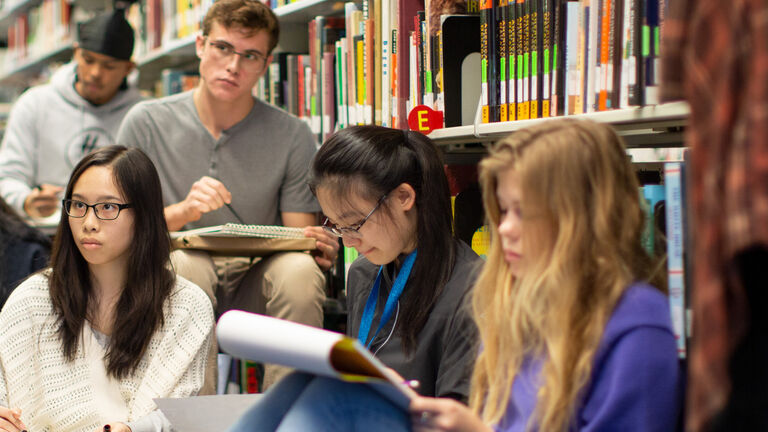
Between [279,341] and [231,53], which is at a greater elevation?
[231,53]

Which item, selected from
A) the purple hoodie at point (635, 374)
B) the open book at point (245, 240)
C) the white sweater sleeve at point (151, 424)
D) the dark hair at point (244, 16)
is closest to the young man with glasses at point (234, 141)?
the dark hair at point (244, 16)

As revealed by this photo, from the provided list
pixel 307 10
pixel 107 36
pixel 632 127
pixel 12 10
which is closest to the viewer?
pixel 632 127

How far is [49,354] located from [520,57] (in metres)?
1.17

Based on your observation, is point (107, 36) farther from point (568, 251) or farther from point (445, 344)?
point (568, 251)

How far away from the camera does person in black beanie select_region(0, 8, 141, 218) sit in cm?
329

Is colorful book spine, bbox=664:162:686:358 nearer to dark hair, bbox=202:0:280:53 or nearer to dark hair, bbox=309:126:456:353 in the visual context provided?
dark hair, bbox=309:126:456:353

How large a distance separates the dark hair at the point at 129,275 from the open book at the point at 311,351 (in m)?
0.73

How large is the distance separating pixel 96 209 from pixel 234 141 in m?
0.71

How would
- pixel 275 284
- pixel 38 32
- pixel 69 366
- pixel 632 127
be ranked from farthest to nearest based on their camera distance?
pixel 38 32 < pixel 275 284 < pixel 69 366 < pixel 632 127

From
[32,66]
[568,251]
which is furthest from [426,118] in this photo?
[32,66]

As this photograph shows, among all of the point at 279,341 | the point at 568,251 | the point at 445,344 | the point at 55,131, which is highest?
the point at 55,131

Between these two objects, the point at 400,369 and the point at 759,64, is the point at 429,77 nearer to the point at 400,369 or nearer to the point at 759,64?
the point at 400,369

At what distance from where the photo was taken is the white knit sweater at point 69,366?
1715mm

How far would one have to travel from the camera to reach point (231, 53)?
2.41 meters
